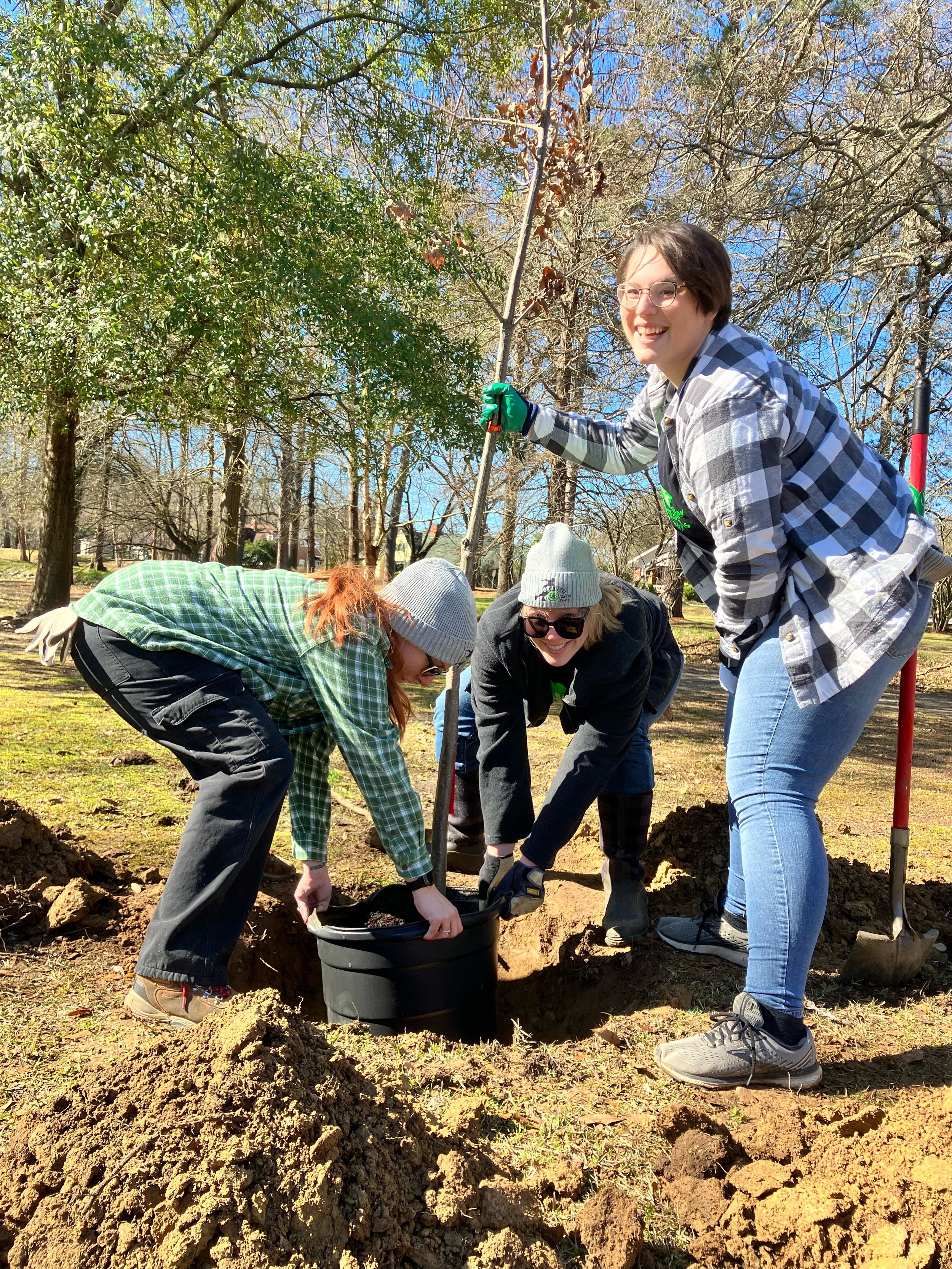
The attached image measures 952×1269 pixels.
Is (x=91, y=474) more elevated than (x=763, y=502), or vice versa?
(x=91, y=474)

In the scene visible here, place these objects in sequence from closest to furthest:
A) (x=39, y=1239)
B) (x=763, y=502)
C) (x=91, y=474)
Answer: (x=39, y=1239), (x=763, y=502), (x=91, y=474)

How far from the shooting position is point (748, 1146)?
1918 millimetres

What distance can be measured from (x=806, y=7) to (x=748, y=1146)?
9309mm

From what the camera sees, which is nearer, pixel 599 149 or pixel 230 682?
pixel 230 682

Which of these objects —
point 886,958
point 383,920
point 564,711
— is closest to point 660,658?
point 564,711

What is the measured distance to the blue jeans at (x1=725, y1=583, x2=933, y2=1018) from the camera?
220cm

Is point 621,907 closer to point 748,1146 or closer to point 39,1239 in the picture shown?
point 748,1146

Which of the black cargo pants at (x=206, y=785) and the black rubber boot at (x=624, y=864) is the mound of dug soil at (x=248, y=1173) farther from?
the black rubber boot at (x=624, y=864)

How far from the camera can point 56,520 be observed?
1224 cm

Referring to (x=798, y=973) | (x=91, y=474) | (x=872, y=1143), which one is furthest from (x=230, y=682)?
(x=91, y=474)

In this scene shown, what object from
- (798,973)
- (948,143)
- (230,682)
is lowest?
(798,973)

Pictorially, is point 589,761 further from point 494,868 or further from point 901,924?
point 901,924

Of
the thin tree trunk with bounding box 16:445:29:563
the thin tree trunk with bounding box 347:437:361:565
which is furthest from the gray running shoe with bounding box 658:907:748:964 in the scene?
the thin tree trunk with bounding box 16:445:29:563

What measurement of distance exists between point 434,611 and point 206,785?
2.52 ft
